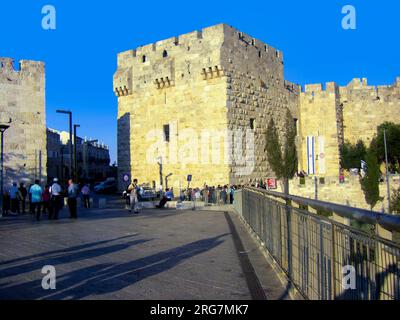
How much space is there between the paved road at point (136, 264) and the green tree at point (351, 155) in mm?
19919

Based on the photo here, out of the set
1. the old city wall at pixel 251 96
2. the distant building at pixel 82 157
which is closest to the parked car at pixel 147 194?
the old city wall at pixel 251 96

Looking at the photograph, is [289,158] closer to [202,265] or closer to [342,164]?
[342,164]

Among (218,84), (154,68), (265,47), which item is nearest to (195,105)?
(218,84)

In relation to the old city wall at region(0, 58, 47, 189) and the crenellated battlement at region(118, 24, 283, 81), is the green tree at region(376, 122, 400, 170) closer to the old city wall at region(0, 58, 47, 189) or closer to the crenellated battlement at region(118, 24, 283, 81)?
the crenellated battlement at region(118, 24, 283, 81)

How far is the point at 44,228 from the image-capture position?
8.20 m

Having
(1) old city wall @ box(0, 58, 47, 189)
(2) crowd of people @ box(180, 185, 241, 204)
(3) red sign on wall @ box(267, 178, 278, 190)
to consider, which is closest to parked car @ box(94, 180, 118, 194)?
(2) crowd of people @ box(180, 185, 241, 204)

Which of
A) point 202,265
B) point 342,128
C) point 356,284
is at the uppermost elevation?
point 342,128

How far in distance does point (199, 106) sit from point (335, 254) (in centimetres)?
1695

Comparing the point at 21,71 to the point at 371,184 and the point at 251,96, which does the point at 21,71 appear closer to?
the point at 251,96

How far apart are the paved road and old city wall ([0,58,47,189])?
760 cm

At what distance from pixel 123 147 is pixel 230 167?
25.7ft

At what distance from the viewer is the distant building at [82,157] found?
4828 centimetres

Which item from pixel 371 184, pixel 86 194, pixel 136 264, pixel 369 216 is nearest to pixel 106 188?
pixel 86 194

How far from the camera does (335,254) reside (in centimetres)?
246
